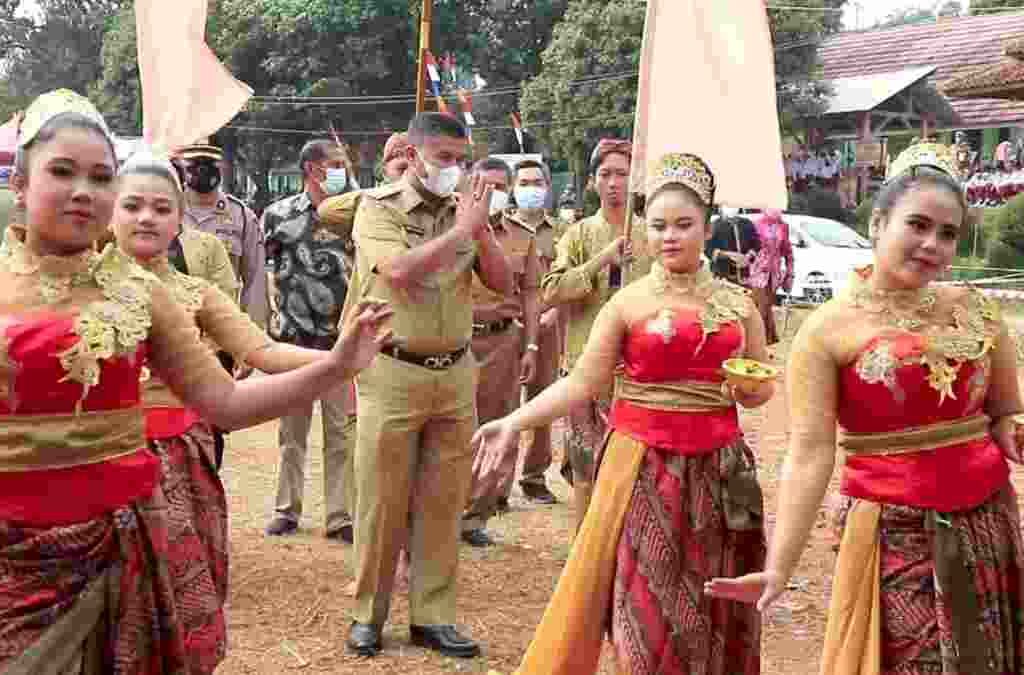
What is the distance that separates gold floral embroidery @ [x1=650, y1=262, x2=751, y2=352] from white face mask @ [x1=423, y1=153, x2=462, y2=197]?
1.20 metres

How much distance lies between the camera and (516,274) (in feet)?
25.1

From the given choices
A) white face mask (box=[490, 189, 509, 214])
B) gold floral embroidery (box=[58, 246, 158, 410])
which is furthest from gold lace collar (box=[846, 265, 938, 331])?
white face mask (box=[490, 189, 509, 214])

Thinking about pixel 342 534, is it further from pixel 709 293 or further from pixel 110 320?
pixel 110 320

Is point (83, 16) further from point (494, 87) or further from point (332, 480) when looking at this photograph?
point (332, 480)

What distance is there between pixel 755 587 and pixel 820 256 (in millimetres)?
18906

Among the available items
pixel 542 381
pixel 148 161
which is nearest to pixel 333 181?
pixel 542 381

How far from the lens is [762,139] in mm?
5230

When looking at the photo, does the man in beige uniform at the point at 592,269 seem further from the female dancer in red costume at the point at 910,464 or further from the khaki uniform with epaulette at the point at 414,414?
the female dancer in red costume at the point at 910,464

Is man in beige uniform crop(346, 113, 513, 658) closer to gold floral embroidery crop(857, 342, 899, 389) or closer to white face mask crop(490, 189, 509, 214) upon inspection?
white face mask crop(490, 189, 509, 214)

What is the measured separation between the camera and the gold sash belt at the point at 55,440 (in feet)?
9.27

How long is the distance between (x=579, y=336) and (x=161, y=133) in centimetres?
260

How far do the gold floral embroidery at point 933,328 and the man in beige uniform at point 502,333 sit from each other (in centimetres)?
391

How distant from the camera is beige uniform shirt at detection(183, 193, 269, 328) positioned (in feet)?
22.4

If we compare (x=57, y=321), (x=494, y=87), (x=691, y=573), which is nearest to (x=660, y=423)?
(x=691, y=573)
